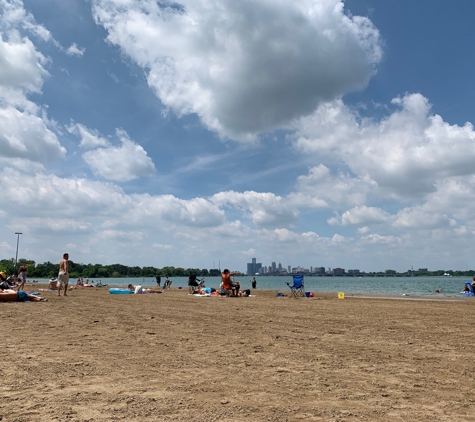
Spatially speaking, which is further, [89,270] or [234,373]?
[89,270]

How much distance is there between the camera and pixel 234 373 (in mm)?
4699

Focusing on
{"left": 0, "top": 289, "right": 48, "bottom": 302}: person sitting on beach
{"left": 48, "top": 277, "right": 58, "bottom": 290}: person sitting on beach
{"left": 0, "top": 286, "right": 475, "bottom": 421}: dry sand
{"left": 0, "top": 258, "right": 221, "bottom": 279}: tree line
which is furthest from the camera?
{"left": 0, "top": 258, "right": 221, "bottom": 279}: tree line

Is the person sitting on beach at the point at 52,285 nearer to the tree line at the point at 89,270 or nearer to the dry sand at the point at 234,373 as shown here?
the dry sand at the point at 234,373

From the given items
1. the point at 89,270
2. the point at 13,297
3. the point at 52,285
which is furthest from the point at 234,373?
the point at 89,270

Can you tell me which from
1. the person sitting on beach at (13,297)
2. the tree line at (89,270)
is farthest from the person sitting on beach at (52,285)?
the tree line at (89,270)

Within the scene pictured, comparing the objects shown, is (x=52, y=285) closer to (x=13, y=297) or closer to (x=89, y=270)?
(x=13, y=297)

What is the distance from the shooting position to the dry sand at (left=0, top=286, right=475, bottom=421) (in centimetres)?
346

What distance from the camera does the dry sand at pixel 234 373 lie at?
3.46 m

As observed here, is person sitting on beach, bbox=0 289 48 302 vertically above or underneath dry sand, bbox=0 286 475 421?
above

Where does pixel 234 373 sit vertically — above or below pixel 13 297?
below

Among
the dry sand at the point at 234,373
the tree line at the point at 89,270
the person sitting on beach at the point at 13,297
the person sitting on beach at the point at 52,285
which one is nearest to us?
the dry sand at the point at 234,373

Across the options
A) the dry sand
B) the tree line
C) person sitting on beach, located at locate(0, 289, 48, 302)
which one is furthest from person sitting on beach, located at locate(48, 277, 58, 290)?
the tree line

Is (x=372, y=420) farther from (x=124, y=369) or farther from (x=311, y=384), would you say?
(x=124, y=369)

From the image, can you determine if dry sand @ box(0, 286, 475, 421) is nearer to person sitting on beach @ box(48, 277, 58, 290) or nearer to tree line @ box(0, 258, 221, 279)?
person sitting on beach @ box(48, 277, 58, 290)
